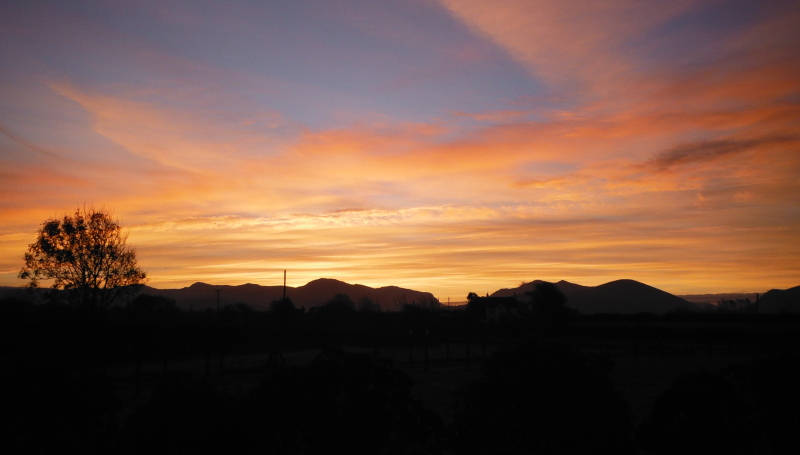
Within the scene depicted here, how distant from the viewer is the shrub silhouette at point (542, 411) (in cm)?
537

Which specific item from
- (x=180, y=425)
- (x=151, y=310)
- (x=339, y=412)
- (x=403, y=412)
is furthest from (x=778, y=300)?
(x=180, y=425)

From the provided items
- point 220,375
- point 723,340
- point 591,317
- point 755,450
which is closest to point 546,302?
point 591,317

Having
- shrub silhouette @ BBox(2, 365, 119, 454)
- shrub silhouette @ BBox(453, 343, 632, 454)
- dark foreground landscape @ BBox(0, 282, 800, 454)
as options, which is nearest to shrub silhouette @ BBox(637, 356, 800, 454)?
dark foreground landscape @ BBox(0, 282, 800, 454)

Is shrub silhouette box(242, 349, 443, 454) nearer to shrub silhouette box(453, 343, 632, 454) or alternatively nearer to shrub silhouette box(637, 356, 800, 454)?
shrub silhouette box(453, 343, 632, 454)

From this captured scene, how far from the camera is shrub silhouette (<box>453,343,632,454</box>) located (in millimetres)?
5367

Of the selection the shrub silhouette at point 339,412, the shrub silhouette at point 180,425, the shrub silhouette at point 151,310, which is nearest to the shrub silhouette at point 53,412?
the shrub silhouette at point 180,425

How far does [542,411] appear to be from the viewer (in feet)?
17.7

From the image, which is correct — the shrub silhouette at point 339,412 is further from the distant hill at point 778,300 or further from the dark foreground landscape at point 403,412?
the distant hill at point 778,300

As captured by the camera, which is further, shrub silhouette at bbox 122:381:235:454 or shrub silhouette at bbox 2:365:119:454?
shrub silhouette at bbox 122:381:235:454

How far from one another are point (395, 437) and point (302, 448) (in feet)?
3.38

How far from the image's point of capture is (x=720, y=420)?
5.20m

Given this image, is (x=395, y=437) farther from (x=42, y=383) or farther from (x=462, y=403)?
(x=42, y=383)

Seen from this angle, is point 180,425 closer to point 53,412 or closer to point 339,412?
point 53,412

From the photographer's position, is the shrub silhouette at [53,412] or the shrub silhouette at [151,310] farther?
the shrub silhouette at [151,310]
